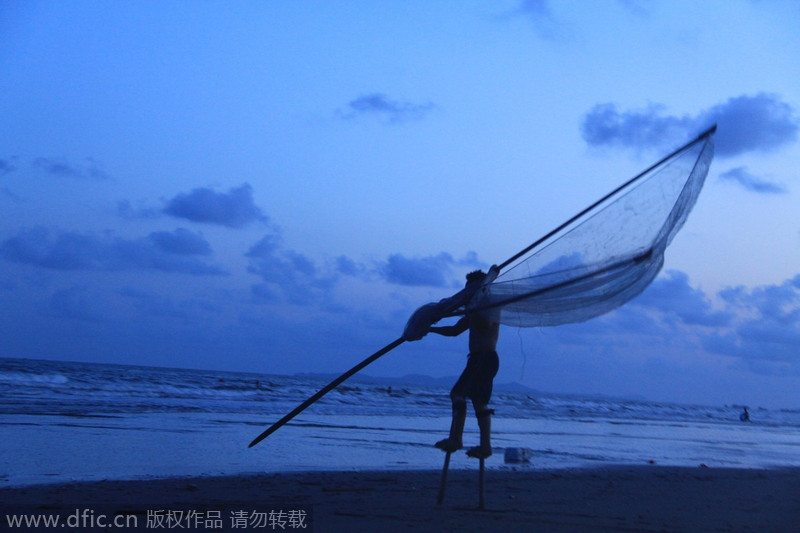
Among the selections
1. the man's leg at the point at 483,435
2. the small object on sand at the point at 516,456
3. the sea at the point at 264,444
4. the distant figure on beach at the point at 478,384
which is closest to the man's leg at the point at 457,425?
the distant figure on beach at the point at 478,384

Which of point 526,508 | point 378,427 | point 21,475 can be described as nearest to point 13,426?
point 21,475

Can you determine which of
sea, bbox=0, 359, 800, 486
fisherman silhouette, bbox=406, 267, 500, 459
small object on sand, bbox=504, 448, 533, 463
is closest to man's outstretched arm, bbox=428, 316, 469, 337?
fisherman silhouette, bbox=406, 267, 500, 459

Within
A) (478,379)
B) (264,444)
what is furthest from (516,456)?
(478,379)

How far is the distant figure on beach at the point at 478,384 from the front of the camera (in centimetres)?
635

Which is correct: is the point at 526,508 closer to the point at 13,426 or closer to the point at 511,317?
the point at 511,317

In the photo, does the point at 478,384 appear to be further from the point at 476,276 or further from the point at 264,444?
the point at 264,444

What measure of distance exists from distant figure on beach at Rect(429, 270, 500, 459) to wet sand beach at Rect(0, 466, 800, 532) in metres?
0.57

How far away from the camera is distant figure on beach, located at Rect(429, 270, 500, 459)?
635 centimetres

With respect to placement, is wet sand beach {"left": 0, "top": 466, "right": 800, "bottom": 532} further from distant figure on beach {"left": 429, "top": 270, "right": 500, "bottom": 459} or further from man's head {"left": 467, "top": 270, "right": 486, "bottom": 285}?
man's head {"left": 467, "top": 270, "right": 486, "bottom": 285}

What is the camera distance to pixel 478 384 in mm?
6359

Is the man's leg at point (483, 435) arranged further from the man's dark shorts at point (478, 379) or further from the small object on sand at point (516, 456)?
the small object on sand at point (516, 456)

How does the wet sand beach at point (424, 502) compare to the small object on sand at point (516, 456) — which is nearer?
the wet sand beach at point (424, 502)

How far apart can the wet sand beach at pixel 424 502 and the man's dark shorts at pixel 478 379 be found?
950 millimetres

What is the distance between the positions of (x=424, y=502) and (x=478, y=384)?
1455 mm
